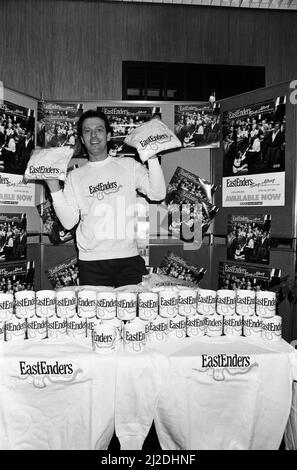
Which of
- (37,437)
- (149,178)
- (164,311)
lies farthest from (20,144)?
(37,437)

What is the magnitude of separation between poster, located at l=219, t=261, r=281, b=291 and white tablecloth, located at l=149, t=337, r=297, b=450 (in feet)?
3.64

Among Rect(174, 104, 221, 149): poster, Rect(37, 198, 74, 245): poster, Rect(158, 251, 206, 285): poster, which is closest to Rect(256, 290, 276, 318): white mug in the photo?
Rect(158, 251, 206, 285): poster

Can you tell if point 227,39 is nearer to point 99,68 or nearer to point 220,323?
point 99,68

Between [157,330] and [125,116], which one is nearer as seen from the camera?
[157,330]

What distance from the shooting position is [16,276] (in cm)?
243

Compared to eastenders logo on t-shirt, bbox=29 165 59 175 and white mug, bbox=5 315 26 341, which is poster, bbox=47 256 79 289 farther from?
white mug, bbox=5 315 26 341

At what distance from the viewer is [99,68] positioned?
10.7 feet

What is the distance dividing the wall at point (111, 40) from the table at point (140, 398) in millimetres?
2711

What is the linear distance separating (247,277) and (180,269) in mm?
499

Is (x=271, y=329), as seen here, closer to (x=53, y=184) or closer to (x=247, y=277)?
(x=247, y=277)

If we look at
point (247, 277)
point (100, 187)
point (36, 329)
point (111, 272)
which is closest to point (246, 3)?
point (100, 187)

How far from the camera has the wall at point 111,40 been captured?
10.5 feet

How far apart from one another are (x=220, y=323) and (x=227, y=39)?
117 inches

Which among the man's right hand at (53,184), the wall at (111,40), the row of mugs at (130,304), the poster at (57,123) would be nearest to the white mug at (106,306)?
the row of mugs at (130,304)
